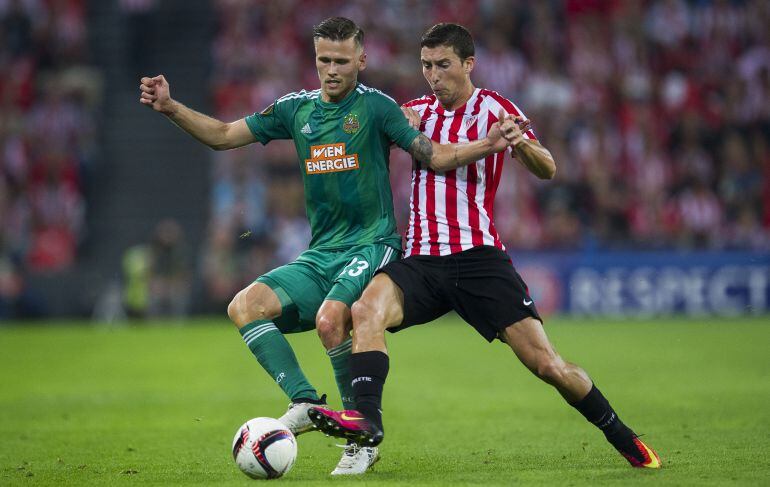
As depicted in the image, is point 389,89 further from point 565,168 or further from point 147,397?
point 147,397

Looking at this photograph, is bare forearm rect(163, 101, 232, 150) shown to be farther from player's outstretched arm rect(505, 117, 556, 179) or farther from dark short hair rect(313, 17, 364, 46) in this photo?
player's outstretched arm rect(505, 117, 556, 179)

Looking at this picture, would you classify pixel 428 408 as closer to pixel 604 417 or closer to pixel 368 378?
pixel 604 417

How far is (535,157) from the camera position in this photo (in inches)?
253

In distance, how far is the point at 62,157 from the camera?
22375 millimetres

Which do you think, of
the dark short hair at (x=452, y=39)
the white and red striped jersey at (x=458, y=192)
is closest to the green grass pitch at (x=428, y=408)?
the white and red striped jersey at (x=458, y=192)

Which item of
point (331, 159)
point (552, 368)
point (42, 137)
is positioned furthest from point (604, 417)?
point (42, 137)

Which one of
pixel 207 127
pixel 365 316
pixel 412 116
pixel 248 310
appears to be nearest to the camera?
pixel 365 316

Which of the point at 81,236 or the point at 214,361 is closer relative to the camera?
the point at 214,361

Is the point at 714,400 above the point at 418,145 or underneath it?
underneath

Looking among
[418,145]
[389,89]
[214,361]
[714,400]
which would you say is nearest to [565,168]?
[389,89]

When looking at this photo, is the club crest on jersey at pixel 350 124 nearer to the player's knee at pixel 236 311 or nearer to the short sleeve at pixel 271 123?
the short sleeve at pixel 271 123

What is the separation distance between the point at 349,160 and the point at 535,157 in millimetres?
1089

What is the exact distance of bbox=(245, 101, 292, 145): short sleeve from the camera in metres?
6.93

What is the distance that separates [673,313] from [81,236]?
1133 centimetres
